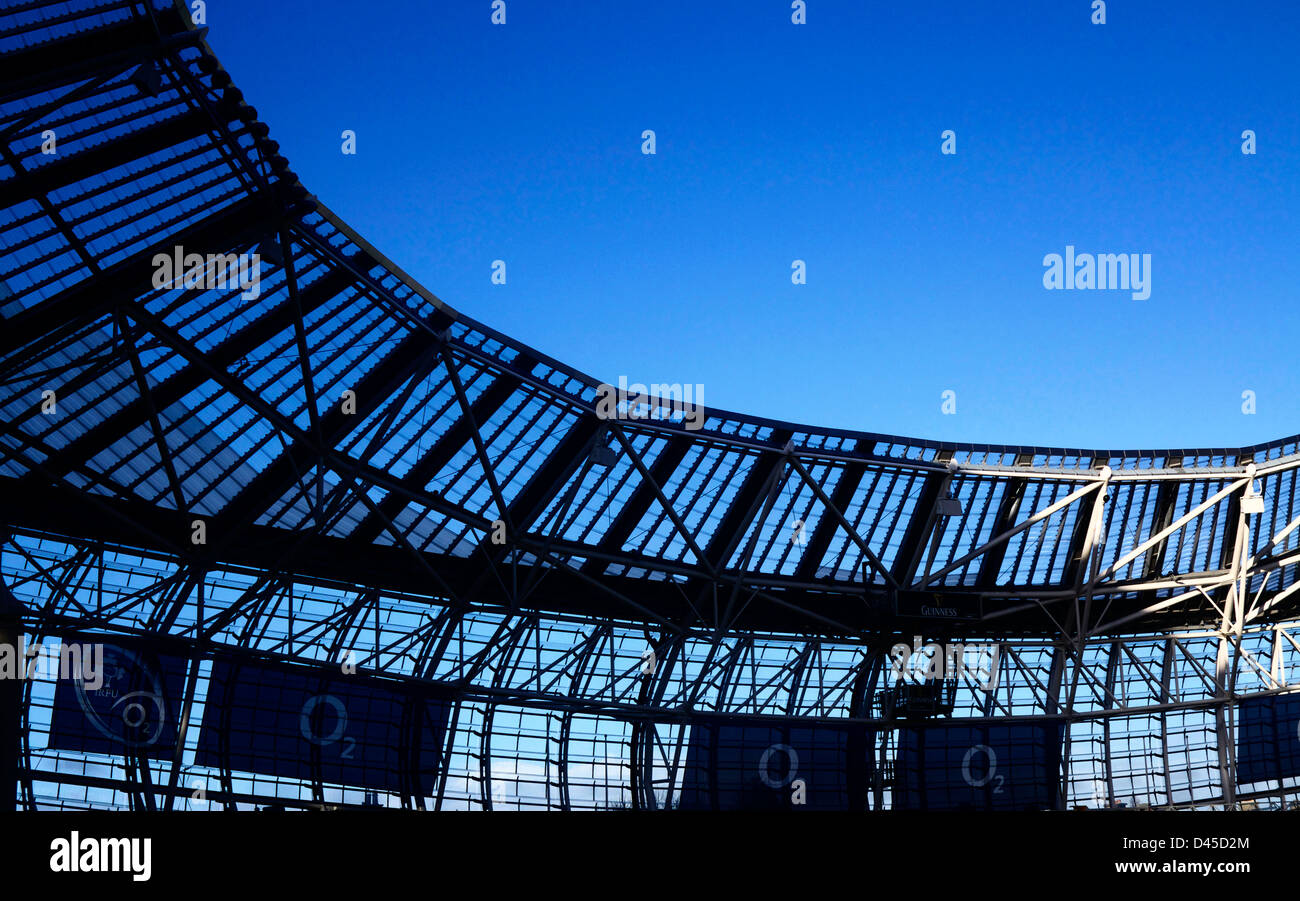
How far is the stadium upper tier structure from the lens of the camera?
22.6m

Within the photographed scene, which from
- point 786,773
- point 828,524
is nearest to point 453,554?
point 828,524

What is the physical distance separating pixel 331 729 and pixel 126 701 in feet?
20.8

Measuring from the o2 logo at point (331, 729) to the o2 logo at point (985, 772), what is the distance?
24482mm

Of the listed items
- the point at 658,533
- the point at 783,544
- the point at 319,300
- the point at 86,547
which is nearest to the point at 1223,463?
the point at 783,544

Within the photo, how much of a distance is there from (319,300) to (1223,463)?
27.9 metres

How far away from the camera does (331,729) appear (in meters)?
35.7

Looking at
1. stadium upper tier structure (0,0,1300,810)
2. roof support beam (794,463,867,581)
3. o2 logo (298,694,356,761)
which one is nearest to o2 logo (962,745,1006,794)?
stadium upper tier structure (0,0,1300,810)

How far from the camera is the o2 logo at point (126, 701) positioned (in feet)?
103

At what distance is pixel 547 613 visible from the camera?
38.3 m

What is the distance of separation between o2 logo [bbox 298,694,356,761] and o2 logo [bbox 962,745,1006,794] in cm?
2448

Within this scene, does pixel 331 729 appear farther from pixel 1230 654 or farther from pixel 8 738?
pixel 1230 654

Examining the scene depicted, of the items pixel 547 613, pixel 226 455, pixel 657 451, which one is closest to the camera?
pixel 226 455
